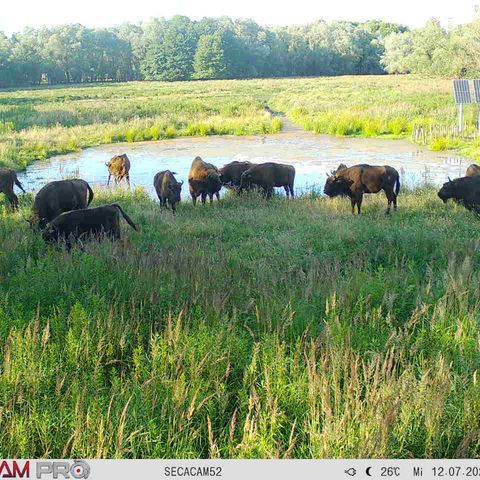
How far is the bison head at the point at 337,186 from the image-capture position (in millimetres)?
13883

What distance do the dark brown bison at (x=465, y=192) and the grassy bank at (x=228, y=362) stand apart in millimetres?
5307

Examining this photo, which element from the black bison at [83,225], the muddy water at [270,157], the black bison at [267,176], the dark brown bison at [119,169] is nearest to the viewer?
the black bison at [83,225]

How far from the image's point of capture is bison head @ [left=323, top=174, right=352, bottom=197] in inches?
547

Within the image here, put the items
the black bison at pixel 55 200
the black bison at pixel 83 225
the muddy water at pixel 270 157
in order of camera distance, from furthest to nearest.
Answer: the muddy water at pixel 270 157 → the black bison at pixel 55 200 → the black bison at pixel 83 225

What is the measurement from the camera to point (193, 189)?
50.8ft

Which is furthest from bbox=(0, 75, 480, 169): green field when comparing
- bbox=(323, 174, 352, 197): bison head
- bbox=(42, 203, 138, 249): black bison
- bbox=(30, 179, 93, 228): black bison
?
bbox=(42, 203, 138, 249): black bison

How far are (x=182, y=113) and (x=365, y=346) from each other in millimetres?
38993

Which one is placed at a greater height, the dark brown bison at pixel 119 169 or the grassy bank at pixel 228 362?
the dark brown bison at pixel 119 169

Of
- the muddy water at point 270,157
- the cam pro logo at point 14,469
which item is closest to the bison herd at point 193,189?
the muddy water at point 270,157

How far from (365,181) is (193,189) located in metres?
4.58

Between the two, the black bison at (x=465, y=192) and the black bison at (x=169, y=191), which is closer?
the black bison at (x=465, y=192)

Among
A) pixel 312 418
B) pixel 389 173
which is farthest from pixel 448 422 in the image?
pixel 389 173

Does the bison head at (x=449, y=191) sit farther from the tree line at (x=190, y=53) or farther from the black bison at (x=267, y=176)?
the tree line at (x=190, y=53)

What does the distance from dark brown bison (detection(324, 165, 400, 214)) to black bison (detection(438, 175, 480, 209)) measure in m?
1.22
